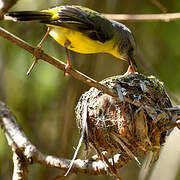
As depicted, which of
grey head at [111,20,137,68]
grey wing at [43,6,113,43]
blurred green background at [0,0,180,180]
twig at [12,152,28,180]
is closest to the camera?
twig at [12,152,28,180]

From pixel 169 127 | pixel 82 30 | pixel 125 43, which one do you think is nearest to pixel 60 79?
pixel 125 43

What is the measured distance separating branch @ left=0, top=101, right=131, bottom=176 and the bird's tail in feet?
4.31

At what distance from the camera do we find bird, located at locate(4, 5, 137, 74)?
4.22 meters

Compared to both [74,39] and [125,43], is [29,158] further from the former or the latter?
[125,43]

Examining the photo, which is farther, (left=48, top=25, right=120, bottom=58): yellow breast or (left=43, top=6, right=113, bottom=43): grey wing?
(left=48, top=25, right=120, bottom=58): yellow breast

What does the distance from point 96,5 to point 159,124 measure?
3.69 m

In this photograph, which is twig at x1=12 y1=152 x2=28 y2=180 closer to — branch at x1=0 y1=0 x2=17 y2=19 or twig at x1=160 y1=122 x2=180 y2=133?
twig at x1=160 y1=122 x2=180 y2=133

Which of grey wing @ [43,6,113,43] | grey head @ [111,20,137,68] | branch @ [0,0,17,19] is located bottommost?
grey head @ [111,20,137,68]

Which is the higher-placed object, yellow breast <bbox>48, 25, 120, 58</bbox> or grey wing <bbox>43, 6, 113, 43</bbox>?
grey wing <bbox>43, 6, 113, 43</bbox>

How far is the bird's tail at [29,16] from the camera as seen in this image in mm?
3578

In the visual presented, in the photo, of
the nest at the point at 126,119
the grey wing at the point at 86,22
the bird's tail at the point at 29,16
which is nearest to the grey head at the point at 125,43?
the grey wing at the point at 86,22

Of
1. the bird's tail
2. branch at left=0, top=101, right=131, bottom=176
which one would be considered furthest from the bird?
branch at left=0, top=101, right=131, bottom=176

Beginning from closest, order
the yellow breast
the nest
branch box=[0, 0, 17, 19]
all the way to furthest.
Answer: branch box=[0, 0, 17, 19] < the nest < the yellow breast

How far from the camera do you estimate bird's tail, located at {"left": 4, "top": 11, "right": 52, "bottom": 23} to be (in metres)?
3.58
